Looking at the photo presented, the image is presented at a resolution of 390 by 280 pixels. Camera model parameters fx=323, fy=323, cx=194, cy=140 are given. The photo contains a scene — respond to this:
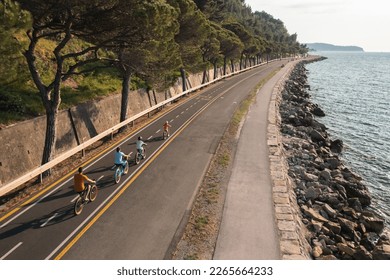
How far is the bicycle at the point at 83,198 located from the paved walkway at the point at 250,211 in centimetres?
612

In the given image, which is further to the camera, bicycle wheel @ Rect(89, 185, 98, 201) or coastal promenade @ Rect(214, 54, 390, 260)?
bicycle wheel @ Rect(89, 185, 98, 201)

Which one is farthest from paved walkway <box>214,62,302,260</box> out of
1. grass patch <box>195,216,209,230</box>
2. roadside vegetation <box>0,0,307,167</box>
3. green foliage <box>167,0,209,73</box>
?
green foliage <box>167,0,209,73</box>

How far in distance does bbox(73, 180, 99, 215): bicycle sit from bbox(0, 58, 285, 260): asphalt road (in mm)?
250

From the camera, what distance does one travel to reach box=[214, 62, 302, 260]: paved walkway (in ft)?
37.9

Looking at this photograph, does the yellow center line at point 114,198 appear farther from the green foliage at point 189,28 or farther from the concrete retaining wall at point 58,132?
the green foliage at point 189,28

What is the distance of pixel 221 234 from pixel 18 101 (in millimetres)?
16326

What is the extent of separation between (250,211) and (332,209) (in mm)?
5914

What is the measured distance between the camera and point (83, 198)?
47.1ft

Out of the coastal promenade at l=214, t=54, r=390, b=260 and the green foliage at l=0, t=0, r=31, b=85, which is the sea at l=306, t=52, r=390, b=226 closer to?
the coastal promenade at l=214, t=54, r=390, b=260

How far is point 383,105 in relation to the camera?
Result: 60.6 metres

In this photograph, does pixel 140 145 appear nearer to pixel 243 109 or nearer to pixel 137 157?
pixel 137 157

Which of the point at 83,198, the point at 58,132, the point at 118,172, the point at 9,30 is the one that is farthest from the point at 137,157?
the point at 9,30

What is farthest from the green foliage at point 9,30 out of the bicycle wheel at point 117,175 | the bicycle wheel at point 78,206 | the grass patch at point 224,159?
the grass patch at point 224,159

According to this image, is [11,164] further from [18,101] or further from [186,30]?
[186,30]
